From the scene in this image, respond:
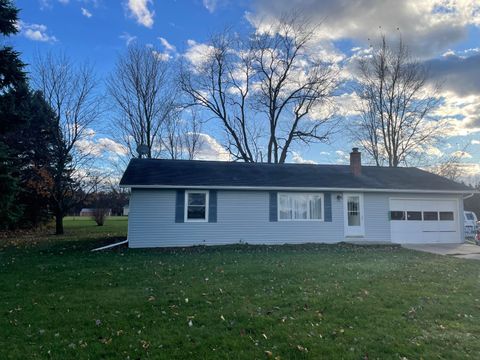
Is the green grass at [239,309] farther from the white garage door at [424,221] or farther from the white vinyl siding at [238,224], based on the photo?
the white garage door at [424,221]

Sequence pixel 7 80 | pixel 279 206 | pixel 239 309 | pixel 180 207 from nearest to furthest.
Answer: pixel 239 309 < pixel 180 207 < pixel 279 206 < pixel 7 80

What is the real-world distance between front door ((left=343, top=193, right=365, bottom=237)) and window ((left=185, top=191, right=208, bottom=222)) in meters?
6.56

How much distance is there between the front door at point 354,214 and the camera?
671 inches

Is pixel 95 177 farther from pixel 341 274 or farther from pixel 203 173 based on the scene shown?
pixel 341 274

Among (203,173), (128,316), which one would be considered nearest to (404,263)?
(128,316)

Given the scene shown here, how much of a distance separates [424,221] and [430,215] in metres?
0.45

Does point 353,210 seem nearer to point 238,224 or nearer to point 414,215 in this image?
point 414,215

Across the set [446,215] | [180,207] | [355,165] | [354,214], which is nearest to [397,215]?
[354,214]

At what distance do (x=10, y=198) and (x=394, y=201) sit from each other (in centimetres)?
1773

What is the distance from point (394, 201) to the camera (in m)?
17.5

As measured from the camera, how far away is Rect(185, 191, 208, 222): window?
626 inches

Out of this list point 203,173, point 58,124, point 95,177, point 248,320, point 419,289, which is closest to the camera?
point 248,320

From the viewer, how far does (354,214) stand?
17.2 m

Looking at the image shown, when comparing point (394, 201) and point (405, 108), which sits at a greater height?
point (405, 108)
